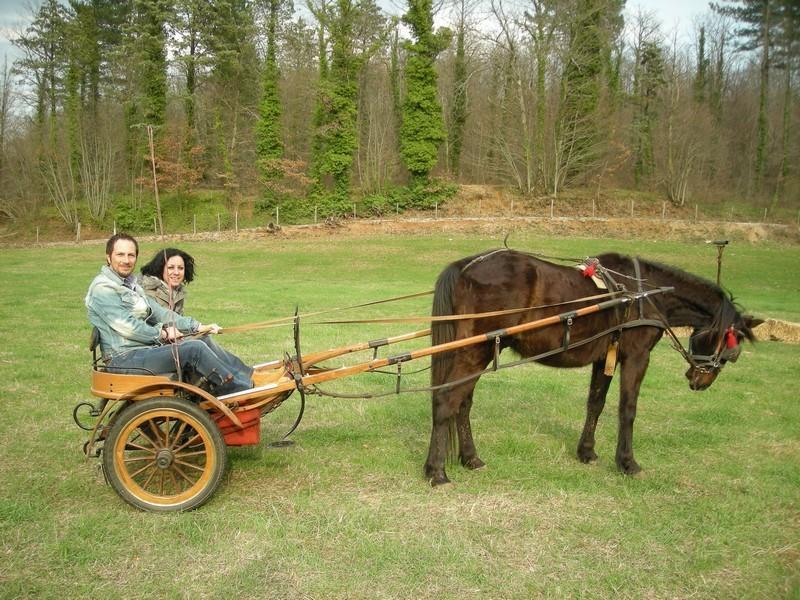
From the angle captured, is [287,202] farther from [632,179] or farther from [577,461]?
[577,461]

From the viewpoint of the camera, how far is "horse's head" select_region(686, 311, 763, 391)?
16.4ft

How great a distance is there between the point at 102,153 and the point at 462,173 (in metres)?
24.1

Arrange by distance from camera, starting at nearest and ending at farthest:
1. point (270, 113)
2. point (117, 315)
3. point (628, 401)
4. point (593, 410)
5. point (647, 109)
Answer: point (117, 315), point (628, 401), point (593, 410), point (270, 113), point (647, 109)

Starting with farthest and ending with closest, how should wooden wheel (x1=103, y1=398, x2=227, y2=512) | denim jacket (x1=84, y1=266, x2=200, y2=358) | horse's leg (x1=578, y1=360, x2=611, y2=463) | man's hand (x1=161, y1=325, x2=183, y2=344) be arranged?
horse's leg (x1=578, y1=360, x2=611, y2=463)
man's hand (x1=161, y1=325, x2=183, y2=344)
denim jacket (x1=84, y1=266, x2=200, y2=358)
wooden wheel (x1=103, y1=398, x2=227, y2=512)

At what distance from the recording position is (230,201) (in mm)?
36031

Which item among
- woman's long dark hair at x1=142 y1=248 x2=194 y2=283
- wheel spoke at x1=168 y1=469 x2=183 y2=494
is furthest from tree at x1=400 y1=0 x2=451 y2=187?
wheel spoke at x1=168 y1=469 x2=183 y2=494

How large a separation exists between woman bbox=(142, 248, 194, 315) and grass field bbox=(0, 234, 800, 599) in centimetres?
156

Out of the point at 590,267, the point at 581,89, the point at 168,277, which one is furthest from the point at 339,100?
the point at 590,267

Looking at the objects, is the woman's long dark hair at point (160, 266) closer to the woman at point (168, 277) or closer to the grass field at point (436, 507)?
the woman at point (168, 277)

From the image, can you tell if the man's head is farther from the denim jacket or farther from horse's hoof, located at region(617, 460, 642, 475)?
horse's hoof, located at region(617, 460, 642, 475)

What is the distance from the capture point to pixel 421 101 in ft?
114

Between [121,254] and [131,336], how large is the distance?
62 centimetres

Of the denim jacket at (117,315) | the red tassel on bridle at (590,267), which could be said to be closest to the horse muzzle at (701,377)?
the red tassel on bridle at (590,267)

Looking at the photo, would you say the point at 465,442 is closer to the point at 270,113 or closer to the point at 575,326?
the point at 575,326
